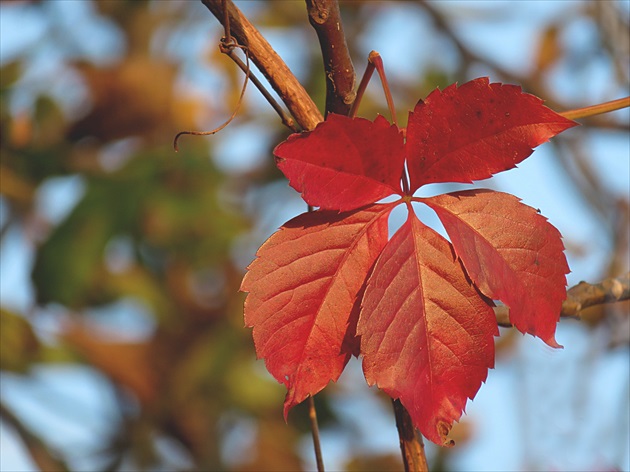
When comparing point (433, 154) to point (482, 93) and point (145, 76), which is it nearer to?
point (482, 93)

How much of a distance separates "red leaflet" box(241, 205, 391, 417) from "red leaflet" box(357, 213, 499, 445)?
2 cm

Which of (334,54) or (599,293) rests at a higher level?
(334,54)

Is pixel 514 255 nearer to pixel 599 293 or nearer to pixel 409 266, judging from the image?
pixel 409 266

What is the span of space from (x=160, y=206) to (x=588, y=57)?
1229mm

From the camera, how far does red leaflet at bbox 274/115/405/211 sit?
20.2 inches

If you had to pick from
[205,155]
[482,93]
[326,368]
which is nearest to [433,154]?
[482,93]

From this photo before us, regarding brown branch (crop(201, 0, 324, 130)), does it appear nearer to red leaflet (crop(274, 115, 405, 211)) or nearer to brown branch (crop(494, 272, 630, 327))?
red leaflet (crop(274, 115, 405, 211))

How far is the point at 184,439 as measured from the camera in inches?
78.7

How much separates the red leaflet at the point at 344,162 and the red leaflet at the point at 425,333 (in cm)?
4

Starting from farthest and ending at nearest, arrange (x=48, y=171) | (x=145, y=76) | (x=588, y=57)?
(x=588, y=57), (x=145, y=76), (x=48, y=171)

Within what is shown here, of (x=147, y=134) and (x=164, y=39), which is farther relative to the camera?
(x=164, y=39)

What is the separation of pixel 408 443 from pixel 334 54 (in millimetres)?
274

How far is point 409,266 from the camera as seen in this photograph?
52 centimetres

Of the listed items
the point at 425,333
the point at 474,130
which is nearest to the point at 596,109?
the point at 474,130
